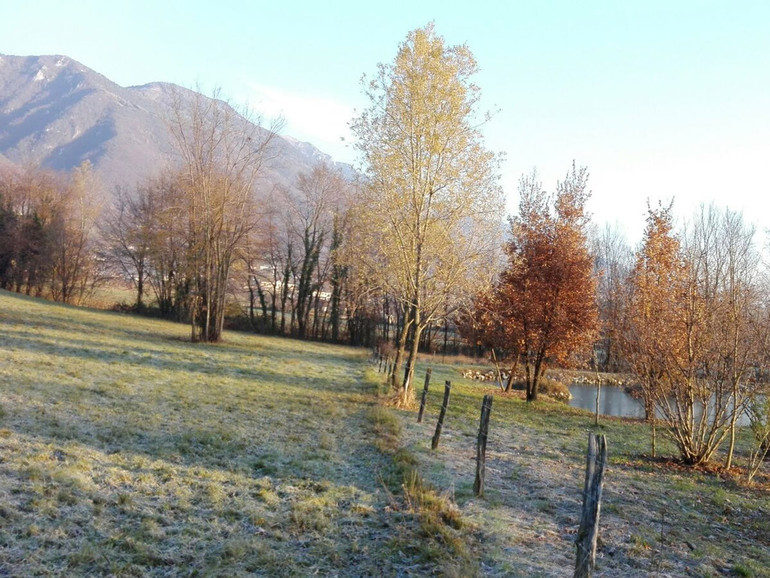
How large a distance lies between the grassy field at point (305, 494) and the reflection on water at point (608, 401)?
13289mm

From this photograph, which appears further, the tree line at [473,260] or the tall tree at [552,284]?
the tall tree at [552,284]

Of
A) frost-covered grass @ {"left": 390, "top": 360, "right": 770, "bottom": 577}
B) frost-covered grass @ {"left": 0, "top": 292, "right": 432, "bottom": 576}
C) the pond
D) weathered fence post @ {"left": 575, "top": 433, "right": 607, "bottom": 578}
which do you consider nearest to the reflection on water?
the pond

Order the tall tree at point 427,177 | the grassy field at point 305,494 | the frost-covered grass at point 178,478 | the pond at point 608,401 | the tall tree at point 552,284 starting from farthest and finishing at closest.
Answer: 1. the pond at point 608,401
2. the tall tree at point 552,284
3. the tall tree at point 427,177
4. the grassy field at point 305,494
5. the frost-covered grass at point 178,478

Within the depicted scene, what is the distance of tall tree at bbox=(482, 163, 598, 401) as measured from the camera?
2119 cm

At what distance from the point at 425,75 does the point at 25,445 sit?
43.1 feet

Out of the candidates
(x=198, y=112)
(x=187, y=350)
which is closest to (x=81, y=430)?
(x=187, y=350)

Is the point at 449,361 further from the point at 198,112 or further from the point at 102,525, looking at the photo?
the point at 102,525

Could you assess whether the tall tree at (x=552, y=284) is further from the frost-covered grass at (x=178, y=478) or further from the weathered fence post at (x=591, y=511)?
the weathered fence post at (x=591, y=511)

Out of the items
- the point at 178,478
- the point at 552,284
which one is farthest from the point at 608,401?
the point at 178,478

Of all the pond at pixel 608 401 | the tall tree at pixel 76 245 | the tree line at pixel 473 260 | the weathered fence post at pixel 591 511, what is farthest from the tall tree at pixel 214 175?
the weathered fence post at pixel 591 511

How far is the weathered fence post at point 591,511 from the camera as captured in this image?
16.1ft

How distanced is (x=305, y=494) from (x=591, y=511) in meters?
3.83

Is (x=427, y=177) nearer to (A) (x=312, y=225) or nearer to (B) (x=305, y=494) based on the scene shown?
(B) (x=305, y=494)

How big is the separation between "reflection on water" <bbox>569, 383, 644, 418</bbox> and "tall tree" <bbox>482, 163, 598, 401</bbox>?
18.7ft
